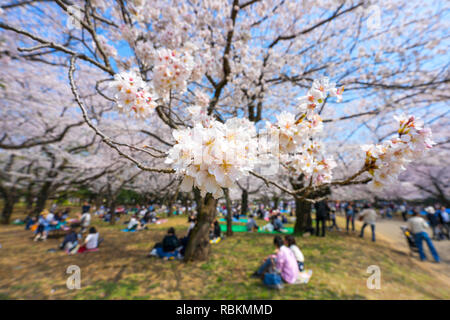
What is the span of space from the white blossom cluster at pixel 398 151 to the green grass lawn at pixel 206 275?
11.6 feet

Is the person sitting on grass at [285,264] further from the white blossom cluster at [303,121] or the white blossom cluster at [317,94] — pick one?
the white blossom cluster at [317,94]

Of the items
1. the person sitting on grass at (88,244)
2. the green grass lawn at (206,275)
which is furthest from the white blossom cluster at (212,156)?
the person sitting on grass at (88,244)

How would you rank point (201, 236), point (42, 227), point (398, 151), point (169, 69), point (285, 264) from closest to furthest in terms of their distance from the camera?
1. point (398, 151)
2. point (169, 69)
3. point (285, 264)
4. point (201, 236)
5. point (42, 227)

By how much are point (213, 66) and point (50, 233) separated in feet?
36.3

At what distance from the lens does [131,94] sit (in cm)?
176

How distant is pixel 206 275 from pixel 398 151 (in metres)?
4.99

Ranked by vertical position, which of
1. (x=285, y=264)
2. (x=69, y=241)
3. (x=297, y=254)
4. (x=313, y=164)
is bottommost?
(x=69, y=241)

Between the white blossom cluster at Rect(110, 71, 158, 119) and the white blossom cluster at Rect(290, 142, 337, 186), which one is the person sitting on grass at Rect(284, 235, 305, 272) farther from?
the white blossom cluster at Rect(110, 71, 158, 119)

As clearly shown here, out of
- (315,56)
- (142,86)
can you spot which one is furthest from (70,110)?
(315,56)

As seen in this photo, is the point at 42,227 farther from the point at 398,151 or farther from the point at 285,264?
the point at 398,151

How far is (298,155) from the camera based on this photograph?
6.82 ft

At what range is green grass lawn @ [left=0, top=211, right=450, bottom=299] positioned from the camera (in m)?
3.80

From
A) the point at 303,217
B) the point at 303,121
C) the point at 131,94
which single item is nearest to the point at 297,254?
the point at 303,121

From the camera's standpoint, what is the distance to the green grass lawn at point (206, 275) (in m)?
3.80
